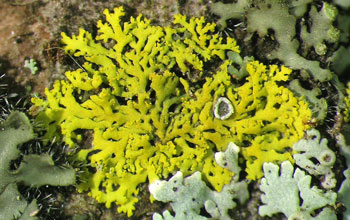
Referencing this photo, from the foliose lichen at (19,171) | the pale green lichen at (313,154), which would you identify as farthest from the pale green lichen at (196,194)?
the foliose lichen at (19,171)

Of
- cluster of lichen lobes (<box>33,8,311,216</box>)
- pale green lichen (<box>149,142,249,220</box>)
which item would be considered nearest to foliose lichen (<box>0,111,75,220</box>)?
cluster of lichen lobes (<box>33,8,311,216</box>)

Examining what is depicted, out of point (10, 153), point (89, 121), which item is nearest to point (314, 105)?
point (89, 121)

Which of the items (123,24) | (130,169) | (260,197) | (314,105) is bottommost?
(260,197)

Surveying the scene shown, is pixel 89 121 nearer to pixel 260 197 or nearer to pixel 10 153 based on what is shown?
pixel 10 153

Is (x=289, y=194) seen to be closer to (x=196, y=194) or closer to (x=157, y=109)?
(x=196, y=194)

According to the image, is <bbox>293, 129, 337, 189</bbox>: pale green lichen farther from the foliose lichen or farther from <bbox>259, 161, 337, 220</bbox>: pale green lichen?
the foliose lichen

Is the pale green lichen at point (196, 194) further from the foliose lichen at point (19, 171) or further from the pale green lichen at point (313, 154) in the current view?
the foliose lichen at point (19, 171)

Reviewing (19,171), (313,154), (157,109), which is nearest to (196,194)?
(157,109)

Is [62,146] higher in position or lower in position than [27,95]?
lower
